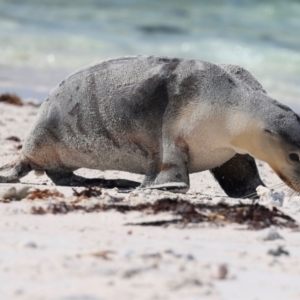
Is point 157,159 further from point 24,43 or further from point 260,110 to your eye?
point 24,43

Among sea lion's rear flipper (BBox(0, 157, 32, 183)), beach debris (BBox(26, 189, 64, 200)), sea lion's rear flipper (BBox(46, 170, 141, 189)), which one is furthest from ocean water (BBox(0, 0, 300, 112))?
beach debris (BBox(26, 189, 64, 200))

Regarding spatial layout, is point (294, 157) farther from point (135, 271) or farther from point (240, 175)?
point (135, 271)

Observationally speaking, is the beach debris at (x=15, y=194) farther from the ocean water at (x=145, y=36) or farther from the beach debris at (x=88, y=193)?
the ocean water at (x=145, y=36)

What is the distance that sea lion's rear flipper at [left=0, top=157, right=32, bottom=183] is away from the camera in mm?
6793

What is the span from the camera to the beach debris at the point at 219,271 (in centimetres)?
346

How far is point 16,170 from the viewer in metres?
6.85

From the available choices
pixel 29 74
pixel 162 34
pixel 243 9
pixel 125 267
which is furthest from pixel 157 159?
pixel 243 9

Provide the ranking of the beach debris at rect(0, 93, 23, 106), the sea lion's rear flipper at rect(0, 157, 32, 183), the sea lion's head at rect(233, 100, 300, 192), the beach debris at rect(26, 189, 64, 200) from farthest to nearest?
the beach debris at rect(0, 93, 23, 106)
the sea lion's rear flipper at rect(0, 157, 32, 183)
the sea lion's head at rect(233, 100, 300, 192)
the beach debris at rect(26, 189, 64, 200)

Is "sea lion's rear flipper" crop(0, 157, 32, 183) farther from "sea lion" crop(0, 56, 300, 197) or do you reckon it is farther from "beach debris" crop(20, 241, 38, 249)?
"beach debris" crop(20, 241, 38, 249)

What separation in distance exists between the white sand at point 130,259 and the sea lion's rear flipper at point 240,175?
184 cm

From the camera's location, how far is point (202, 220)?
4.66m

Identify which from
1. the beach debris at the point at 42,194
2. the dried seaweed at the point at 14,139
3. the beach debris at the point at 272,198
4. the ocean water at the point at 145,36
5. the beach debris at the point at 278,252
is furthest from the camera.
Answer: the ocean water at the point at 145,36

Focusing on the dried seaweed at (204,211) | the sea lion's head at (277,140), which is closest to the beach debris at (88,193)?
the dried seaweed at (204,211)

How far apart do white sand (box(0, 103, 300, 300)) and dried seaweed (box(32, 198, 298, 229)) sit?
0.08 meters
